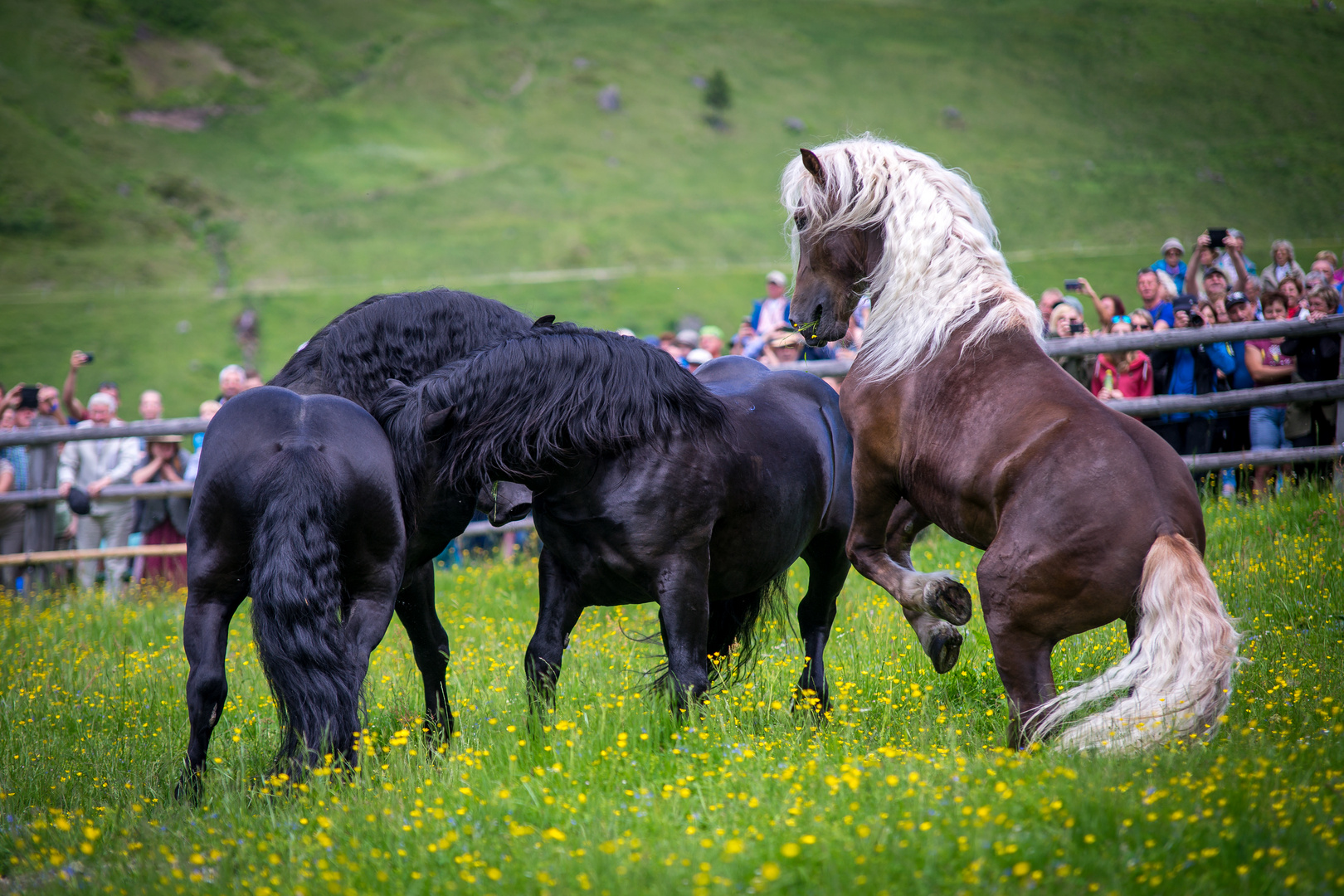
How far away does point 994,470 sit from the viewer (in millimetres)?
3719

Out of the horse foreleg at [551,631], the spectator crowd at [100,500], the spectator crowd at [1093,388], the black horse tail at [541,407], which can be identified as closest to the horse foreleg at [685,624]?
the horse foreleg at [551,631]

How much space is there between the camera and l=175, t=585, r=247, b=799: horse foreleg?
4121mm

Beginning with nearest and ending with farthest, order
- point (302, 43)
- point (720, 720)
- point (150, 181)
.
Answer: point (720, 720)
point (150, 181)
point (302, 43)

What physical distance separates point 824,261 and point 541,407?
140 cm

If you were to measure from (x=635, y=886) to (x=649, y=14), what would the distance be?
12378cm

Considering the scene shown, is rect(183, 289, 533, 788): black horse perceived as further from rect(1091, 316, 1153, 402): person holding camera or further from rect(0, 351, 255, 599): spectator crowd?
rect(1091, 316, 1153, 402): person holding camera

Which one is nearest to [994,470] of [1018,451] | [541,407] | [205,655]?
[1018,451]

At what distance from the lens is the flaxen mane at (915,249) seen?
4.09 meters

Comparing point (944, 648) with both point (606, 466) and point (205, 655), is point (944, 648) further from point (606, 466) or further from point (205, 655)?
point (205, 655)

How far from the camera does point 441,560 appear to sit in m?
10.7

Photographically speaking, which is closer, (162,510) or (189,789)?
(189,789)

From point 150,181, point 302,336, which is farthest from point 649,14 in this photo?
point 302,336

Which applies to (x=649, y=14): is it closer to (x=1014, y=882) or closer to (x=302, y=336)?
(x=302, y=336)

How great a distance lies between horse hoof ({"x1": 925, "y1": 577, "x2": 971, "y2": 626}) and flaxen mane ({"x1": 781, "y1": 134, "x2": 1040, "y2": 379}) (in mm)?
860
